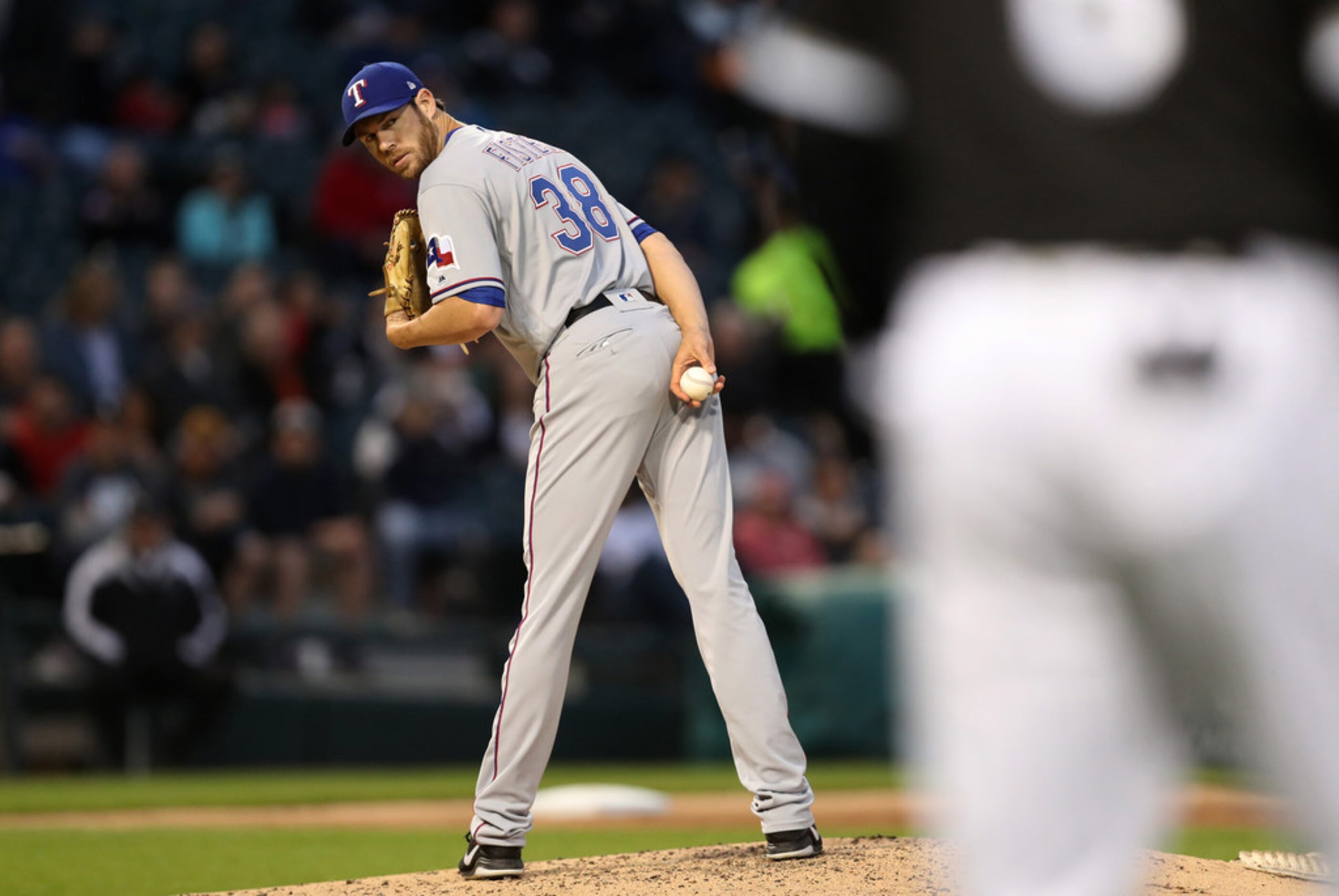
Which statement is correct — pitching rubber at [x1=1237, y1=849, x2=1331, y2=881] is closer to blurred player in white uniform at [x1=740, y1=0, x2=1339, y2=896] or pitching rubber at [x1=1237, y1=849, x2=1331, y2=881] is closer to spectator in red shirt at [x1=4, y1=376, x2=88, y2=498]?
blurred player in white uniform at [x1=740, y1=0, x2=1339, y2=896]

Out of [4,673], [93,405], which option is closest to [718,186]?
[93,405]

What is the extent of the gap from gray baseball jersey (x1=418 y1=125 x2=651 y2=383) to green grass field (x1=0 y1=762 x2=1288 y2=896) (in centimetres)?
207

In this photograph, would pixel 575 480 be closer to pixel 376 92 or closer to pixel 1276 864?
pixel 376 92

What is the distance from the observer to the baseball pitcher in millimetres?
4391

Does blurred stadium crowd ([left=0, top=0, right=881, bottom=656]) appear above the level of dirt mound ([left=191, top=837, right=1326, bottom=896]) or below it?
above

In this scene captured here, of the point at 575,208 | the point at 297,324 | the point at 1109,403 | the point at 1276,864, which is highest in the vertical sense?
the point at 297,324

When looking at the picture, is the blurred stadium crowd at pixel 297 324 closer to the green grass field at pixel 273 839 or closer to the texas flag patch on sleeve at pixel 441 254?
the green grass field at pixel 273 839

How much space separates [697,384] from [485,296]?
23.3 inches

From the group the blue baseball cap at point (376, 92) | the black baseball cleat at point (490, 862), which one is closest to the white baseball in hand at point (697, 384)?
the blue baseball cap at point (376, 92)

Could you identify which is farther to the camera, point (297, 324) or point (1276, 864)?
point (297, 324)

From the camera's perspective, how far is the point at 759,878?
426 cm

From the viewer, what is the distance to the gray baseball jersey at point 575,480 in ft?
14.4

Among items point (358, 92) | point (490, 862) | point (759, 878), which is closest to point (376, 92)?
point (358, 92)

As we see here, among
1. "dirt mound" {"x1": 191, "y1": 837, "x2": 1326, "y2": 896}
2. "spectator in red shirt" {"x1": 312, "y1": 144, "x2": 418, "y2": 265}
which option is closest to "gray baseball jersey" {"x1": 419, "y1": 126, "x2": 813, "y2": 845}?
"dirt mound" {"x1": 191, "y1": 837, "x2": 1326, "y2": 896}
